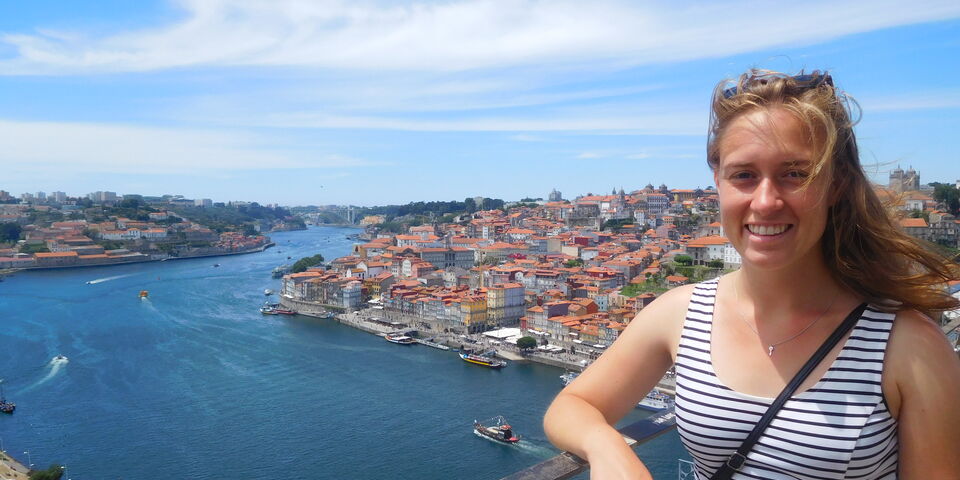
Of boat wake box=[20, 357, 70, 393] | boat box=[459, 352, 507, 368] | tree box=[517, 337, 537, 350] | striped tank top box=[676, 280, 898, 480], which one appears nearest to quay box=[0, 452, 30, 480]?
boat wake box=[20, 357, 70, 393]

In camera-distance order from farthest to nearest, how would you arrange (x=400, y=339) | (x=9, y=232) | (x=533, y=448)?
1. (x=9, y=232)
2. (x=400, y=339)
3. (x=533, y=448)

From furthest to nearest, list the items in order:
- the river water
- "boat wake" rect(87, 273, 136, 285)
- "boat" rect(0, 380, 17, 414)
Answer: "boat wake" rect(87, 273, 136, 285), "boat" rect(0, 380, 17, 414), the river water

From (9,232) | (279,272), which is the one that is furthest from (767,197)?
(9,232)

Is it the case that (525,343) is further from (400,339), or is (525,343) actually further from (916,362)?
(916,362)

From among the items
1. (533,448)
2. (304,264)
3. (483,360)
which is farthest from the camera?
(304,264)

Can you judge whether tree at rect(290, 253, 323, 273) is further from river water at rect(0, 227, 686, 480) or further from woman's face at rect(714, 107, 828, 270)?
woman's face at rect(714, 107, 828, 270)

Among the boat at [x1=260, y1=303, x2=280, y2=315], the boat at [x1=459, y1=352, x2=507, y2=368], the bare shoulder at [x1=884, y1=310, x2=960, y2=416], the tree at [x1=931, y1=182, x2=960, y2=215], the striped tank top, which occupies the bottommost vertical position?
the boat at [x1=459, y1=352, x2=507, y2=368]

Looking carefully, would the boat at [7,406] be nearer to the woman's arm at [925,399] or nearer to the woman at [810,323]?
the woman at [810,323]

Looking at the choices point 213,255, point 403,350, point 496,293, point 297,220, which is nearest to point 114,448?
point 403,350
